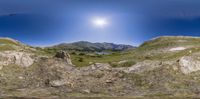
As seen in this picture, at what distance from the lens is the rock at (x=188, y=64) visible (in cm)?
9572

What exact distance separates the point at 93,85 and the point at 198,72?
24.7m

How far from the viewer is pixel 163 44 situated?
137125 mm

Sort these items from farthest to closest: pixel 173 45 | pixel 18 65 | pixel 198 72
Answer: pixel 173 45
pixel 18 65
pixel 198 72

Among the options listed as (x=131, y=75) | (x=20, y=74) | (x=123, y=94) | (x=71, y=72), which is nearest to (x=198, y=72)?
(x=131, y=75)

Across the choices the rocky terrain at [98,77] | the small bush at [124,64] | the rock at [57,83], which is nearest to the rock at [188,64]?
the rocky terrain at [98,77]

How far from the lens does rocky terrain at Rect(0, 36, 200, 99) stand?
84.5 meters

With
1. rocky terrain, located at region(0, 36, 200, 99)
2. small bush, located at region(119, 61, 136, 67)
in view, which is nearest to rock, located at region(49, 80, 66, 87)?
rocky terrain, located at region(0, 36, 200, 99)

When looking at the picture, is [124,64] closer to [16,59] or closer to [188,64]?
[188,64]

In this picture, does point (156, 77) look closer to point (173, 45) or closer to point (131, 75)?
point (131, 75)

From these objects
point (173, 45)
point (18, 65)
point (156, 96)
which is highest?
point (173, 45)

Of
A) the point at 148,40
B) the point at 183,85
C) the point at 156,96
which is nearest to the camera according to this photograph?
the point at 156,96

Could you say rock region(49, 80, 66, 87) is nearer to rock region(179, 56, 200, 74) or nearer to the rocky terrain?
the rocky terrain

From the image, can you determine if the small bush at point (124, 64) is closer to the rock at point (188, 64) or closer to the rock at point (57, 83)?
the rock at point (188, 64)

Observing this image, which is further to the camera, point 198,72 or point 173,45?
point 173,45
